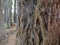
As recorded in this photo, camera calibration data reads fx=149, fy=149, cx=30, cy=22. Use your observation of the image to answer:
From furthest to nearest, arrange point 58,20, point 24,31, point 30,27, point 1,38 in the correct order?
point 1,38 → point 24,31 → point 30,27 → point 58,20

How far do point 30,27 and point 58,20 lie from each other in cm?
32

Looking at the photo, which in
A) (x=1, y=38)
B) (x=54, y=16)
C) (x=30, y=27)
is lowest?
(x=1, y=38)

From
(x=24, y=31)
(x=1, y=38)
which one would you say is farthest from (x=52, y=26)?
(x=1, y=38)

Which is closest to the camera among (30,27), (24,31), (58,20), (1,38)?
(58,20)

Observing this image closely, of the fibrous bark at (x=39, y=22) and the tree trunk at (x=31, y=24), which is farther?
the tree trunk at (x=31, y=24)

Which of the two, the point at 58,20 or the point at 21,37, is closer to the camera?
the point at 58,20

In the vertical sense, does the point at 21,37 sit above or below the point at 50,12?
below

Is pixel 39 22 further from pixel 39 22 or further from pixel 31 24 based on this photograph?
pixel 31 24

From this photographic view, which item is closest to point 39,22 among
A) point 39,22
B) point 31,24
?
point 39,22

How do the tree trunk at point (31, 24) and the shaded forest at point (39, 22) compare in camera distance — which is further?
the tree trunk at point (31, 24)

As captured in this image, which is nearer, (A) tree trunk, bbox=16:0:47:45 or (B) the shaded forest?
(B) the shaded forest

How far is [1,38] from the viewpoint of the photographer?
531 cm

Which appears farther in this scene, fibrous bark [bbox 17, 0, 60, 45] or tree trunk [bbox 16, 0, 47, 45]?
tree trunk [bbox 16, 0, 47, 45]

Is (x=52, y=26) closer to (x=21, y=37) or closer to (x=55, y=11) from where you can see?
(x=55, y=11)
